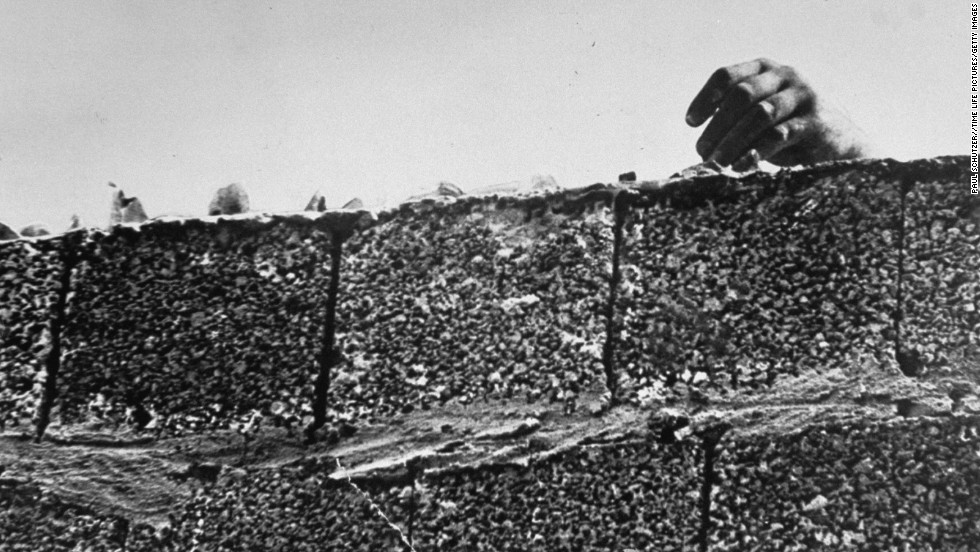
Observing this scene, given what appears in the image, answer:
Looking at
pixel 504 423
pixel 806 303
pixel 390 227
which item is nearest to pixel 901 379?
pixel 806 303

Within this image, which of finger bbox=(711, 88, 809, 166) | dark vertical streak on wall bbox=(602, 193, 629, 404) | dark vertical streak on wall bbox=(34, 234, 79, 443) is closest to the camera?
dark vertical streak on wall bbox=(602, 193, 629, 404)

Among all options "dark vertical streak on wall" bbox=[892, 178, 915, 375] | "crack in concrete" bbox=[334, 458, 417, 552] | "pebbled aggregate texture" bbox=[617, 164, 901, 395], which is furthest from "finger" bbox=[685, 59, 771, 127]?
"crack in concrete" bbox=[334, 458, 417, 552]

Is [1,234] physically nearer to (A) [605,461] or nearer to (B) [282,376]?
(B) [282,376]

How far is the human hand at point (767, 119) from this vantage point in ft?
8.35

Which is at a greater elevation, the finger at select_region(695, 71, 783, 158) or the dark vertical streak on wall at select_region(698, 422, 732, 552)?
the finger at select_region(695, 71, 783, 158)

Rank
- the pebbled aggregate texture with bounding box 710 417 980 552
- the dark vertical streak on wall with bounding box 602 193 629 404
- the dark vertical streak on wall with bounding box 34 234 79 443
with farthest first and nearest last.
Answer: the dark vertical streak on wall with bounding box 34 234 79 443
the dark vertical streak on wall with bounding box 602 193 629 404
the pebbled aggregate texture with bounding box 710 417 980 552

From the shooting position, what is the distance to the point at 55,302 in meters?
1.98

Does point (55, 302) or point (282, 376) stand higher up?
point (55, 302)

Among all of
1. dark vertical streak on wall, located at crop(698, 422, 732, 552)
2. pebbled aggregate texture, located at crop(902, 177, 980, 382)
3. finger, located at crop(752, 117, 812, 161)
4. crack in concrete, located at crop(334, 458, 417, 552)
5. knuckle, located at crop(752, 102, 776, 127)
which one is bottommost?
crack in concrete, located at crop(334, 458, 417, 552)

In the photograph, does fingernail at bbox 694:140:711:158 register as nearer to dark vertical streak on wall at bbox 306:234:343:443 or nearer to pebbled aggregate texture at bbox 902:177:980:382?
pebbled aggregate texture at bbox 902:177:980:382

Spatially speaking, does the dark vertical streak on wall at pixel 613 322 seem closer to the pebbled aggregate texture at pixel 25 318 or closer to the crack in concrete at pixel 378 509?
the crack in concrete at pixel 378 509

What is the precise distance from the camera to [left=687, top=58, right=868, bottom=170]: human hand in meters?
2.54

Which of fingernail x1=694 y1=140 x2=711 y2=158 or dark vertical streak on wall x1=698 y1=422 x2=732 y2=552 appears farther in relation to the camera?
fingernail x1=694 y1=140 x2=711 y2=158

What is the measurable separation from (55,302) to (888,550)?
1730 millimetres
